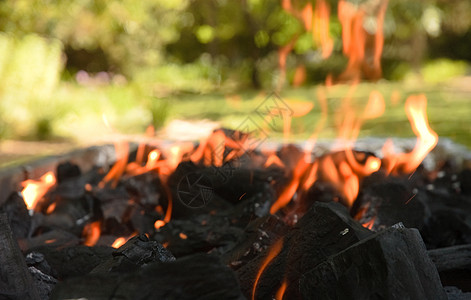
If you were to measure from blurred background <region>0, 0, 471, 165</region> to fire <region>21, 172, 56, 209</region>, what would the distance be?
2.67 metres

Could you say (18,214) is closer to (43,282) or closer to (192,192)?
(192,192)

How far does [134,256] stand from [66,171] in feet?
7.30

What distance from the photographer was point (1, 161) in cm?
634

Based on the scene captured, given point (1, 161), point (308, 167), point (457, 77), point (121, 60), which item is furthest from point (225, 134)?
point (457, 77)

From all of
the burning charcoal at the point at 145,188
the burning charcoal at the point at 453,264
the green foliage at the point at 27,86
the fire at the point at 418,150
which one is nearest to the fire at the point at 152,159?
the burning charcoal at the point at 145,188

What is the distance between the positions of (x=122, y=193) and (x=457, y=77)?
18.2m

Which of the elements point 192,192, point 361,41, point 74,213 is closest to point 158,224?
point 192,192

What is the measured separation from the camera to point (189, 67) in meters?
22.5

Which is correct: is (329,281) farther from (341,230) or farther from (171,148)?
(171,148)

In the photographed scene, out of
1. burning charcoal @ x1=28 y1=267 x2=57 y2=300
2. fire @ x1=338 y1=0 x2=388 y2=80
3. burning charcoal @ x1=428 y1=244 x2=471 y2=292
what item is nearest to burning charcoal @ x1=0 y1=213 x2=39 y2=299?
burning charcoal @ x1=28 y1=267 x2=57 y2=300

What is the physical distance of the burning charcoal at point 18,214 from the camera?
324 centimetres

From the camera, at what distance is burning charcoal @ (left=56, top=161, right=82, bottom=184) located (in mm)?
Result: 4246

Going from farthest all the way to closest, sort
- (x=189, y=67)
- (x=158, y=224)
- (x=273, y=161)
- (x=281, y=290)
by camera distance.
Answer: (x=189, y=67) < (x=273, y=161) < (x=158, y=224) < (x=281, y=290)

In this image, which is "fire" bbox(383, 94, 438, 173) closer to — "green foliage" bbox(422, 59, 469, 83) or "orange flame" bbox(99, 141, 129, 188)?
"orange flame" bbox(99, 141, 129, 188)
